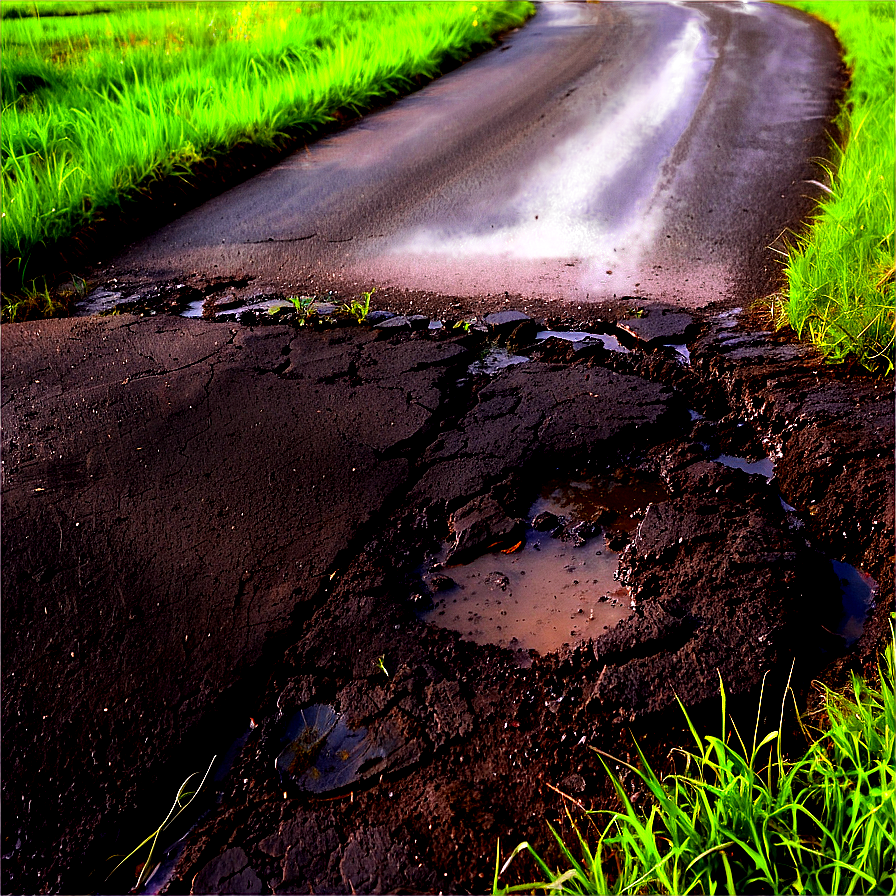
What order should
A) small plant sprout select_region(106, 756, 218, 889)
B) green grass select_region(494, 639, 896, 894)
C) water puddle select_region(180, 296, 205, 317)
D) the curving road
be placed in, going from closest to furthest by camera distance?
green grass select_region(494, 639, 896, 894) < small plant sprout select_region(106, 756, 218, 889) < water puddle select_region(180, 296, 205, 317) < the curving road

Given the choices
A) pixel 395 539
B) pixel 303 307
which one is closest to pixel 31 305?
pixel 303 307

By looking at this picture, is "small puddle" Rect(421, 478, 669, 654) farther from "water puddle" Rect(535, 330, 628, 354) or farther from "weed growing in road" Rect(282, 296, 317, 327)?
"weed growing in road" Rect(282, 296, 317, 327)

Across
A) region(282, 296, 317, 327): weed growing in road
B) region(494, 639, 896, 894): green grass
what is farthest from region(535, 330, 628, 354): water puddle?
region(494, 639, 896, 894): green grass

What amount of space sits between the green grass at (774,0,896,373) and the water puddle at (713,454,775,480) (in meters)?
0.70

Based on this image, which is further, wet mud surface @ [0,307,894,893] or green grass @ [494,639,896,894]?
wet mud surface @ [0,307,894,893]

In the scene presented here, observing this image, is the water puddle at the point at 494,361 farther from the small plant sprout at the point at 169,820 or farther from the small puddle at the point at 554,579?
the small plant sprout at the point at 169,820

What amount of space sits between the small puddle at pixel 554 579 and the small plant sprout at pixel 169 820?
2.45 ft

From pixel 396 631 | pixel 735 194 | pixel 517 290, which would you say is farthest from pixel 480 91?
pixel 396 631

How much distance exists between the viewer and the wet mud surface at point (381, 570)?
5.49ft

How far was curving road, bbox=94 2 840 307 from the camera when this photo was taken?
419 cm

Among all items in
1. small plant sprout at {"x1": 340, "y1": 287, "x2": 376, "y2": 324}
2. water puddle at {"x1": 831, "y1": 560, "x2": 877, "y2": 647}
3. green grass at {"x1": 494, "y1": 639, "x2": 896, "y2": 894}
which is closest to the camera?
green grass at {"x1": 494, "y1": 639, "x2": 896, "y2": 894}

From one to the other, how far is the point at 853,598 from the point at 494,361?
5.79 feet

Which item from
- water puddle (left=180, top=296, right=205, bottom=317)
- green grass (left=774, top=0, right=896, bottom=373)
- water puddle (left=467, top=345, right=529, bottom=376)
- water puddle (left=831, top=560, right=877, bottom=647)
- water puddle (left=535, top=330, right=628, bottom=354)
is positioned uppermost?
green grass (left=774, top=0, right=896, bottom=373)

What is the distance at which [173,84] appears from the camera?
6594 mm
